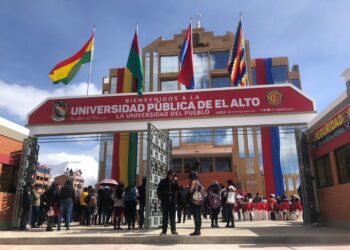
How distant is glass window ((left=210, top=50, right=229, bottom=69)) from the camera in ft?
134

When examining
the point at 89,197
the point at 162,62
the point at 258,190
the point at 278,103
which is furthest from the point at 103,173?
the point at 278,103

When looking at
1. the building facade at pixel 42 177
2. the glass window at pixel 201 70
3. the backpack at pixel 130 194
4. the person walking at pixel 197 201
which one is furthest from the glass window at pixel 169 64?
the building facade at pixel 42 177

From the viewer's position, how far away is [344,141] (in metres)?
9.43

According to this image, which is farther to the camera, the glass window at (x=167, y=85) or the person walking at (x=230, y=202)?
the glass window at (x=167, y=85)

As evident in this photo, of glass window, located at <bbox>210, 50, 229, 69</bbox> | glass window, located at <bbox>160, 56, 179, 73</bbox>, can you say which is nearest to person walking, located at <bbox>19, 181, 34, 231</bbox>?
glass window, located at <bbox>160, 56, 179, 73</bbox>

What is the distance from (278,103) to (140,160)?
2742 cm

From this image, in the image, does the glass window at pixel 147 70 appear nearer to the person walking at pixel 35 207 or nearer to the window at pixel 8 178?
the window at pixel 8 178

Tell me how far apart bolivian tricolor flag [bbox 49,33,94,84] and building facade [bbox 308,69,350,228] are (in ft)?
32.8

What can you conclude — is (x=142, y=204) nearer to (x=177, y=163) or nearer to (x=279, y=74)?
(x=177, y=163)

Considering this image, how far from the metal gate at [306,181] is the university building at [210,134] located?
22731 mm

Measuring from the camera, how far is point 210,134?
3700 centimetres

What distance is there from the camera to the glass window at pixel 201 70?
1594 inches

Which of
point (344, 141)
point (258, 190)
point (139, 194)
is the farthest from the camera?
point (258, 190)

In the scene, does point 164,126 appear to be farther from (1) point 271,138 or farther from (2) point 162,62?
(2) point 162,62
